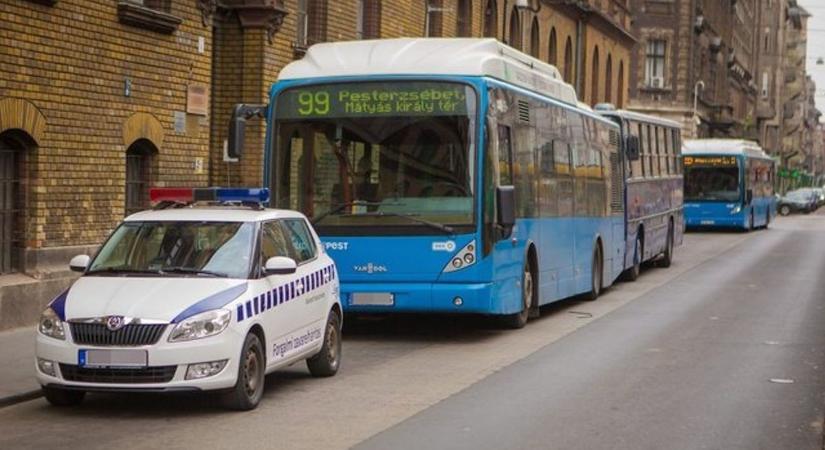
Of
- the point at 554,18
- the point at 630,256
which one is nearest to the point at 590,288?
the point at 630,256

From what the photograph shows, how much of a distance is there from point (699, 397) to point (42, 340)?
16.8 ft

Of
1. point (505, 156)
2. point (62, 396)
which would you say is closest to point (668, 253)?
point (505, 156)

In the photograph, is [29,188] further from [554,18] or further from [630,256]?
[554,18]

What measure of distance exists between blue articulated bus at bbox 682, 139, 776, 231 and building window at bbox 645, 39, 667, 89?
3051 cm

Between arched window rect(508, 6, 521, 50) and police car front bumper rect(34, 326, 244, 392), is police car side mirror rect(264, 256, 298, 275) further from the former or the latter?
arched window rect(508, 6, 521, 50)

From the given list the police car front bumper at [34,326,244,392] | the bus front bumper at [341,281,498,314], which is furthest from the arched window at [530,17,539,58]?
the police car front bumper at [34,326,244,392]

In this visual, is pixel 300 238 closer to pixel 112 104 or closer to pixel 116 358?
pixel 116 358

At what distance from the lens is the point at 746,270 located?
2916 cm

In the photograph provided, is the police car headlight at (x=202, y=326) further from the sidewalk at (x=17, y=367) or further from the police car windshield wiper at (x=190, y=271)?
the sidewalk at (x=17, y=367)

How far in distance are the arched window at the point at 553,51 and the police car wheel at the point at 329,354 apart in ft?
103

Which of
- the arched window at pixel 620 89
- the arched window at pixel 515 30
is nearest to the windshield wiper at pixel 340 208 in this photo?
the arched window at pixel 515 30

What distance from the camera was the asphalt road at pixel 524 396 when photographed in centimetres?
970

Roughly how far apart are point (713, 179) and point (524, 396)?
123ft

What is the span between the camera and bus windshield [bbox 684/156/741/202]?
47719 mm
